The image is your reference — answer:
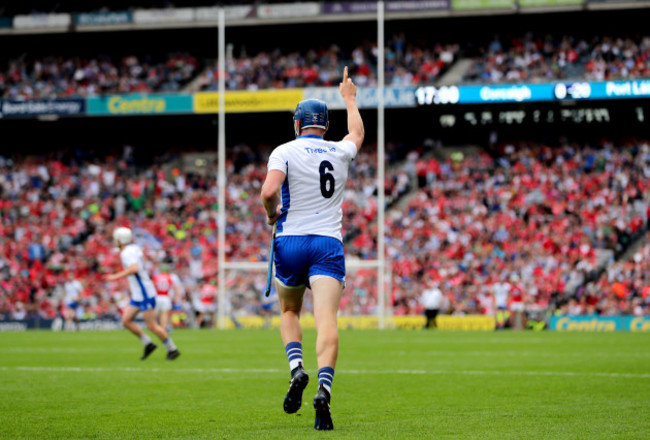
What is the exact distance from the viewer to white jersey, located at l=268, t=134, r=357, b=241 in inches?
304

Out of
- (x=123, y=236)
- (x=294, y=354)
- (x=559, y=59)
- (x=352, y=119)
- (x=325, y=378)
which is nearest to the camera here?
(x=325, y=378)

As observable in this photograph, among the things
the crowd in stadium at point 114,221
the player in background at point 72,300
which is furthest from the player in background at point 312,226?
the player in background at point 72,300

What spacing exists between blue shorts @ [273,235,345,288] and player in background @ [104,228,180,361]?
959 cm

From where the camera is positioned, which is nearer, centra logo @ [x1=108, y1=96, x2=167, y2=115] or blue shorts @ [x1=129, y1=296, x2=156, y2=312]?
blue shorts @ [x1=129, y1=296, x2=156, y2=312]

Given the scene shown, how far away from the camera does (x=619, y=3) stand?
38.6 metres

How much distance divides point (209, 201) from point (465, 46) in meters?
12.1

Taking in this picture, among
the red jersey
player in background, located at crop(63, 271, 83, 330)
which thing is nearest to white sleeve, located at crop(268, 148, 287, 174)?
the red jersey

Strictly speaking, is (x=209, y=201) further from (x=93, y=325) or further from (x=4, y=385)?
(x=4, y=385)

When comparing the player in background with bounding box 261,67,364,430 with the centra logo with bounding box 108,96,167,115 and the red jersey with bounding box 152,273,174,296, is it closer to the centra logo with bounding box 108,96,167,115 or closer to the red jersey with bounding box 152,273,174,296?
the red jersey with bounding box 152,273,174,296

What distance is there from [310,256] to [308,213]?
0.33 m

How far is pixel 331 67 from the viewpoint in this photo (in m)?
41.9

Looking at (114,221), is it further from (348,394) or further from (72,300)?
(348,394)

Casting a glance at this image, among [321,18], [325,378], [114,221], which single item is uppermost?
[321,18]

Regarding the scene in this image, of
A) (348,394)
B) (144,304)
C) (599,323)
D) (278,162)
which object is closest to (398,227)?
(599,323)
